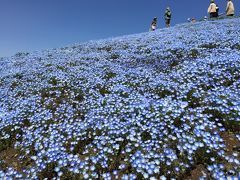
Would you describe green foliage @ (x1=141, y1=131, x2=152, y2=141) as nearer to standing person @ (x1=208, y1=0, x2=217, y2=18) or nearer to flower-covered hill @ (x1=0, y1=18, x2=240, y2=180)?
flower-covered hill @ (x1=0, y1=18, x2=240, y2=180)

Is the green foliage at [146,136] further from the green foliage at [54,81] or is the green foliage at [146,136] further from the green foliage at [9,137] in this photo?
the green foliage at [54,81]

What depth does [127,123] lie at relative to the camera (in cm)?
609

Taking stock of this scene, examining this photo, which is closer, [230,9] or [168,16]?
[230,9]

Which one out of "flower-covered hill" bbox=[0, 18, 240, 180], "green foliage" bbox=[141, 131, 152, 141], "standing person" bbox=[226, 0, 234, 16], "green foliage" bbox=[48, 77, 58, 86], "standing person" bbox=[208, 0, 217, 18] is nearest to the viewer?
"flower-covered hill" bbox=[0, 18, 240, 180]

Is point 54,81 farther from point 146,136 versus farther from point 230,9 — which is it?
point 230,9

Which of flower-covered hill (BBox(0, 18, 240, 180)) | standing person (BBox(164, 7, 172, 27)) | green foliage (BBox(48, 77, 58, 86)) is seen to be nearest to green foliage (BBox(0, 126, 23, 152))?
flower-covered hill (BBox(0, 18, 240, 180))

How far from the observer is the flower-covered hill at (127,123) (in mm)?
4973

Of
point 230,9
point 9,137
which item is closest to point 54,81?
point 9,137

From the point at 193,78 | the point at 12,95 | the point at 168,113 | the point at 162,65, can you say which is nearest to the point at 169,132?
the point at 168,113

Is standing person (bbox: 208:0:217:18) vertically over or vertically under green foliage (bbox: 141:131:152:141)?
over

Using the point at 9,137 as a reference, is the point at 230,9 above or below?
above

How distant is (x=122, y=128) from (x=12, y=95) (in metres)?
5.18

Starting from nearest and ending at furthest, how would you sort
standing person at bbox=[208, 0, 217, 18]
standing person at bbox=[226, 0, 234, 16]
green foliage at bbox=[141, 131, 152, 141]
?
green foliage at bbox=[141, 131, 152, 141]
standing person at bbox=[226, 0, 234, 16]
standing person at bbox=[208, 0, 217, 18]

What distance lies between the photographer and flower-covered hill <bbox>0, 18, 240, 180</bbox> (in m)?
4.97
